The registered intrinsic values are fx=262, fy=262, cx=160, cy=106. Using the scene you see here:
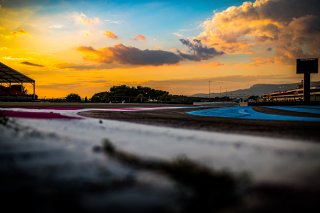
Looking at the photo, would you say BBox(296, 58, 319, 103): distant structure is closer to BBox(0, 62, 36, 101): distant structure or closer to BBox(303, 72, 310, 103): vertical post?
BBox(303, 72, 310, 103): vertical post

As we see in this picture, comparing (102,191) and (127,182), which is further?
(127,182)

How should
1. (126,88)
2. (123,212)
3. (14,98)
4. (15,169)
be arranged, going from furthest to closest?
(126,88)
(14,98)
(15,169)
(123,212)

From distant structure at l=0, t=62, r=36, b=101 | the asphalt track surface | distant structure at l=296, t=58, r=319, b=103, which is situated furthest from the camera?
distant structure at l=296, t=58, r=319, b=103

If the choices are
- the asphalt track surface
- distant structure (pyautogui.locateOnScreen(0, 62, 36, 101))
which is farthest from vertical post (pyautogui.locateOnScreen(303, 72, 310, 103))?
distant structure (pyautogui.locateOnScreen(0, 62, 36, 101))

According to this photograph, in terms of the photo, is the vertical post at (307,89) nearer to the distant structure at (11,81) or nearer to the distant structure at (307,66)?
the distant structure at (307,66)

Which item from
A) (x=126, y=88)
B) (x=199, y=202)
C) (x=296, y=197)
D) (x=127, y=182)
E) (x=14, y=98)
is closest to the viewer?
(x=199, y=202)

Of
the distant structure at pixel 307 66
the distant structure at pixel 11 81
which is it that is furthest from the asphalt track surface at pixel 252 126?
the distant structure at pixel 307 66

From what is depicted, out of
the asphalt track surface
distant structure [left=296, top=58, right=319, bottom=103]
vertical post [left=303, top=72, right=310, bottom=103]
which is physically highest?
distant structure [left=296, top=58, right=319, bottom=103]

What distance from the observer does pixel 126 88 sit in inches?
5512

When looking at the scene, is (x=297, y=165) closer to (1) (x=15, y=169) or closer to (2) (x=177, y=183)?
(2) (x=177, y=183)

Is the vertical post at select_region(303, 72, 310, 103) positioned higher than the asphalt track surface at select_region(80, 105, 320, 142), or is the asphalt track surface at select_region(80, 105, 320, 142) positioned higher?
the vertical post at select_region(303, 72, 310, 103)

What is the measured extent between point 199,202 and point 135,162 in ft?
4.63

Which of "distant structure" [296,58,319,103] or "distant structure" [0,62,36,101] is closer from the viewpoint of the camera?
"distant structure" [0,62,36,101]

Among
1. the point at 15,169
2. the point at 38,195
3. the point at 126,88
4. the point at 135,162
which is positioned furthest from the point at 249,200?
the point at 126,88
